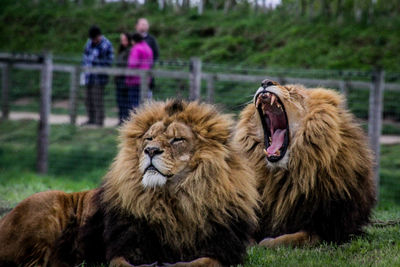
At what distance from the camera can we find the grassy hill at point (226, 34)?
60.5 ft

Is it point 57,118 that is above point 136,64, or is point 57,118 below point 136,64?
below

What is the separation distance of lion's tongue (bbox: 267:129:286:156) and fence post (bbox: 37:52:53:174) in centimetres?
619

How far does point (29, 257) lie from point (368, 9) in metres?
19.1

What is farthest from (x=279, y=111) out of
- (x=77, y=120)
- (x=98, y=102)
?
(x=77, y=120)


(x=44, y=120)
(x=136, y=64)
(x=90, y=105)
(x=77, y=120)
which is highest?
(x=136, y=64)

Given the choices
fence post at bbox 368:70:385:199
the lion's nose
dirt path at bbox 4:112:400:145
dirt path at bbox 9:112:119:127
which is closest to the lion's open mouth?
the lion's nose

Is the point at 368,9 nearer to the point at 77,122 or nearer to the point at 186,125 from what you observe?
the point at 77,122

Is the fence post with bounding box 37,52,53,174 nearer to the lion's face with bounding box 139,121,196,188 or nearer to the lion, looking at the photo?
the lion

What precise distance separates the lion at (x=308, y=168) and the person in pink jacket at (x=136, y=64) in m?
5.21

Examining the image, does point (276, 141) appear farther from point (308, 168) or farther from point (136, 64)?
point (136, 64)

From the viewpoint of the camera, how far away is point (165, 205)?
397 cm

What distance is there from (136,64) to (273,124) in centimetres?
581

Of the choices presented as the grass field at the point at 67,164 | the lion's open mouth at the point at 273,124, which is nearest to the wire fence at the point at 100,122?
the grass field at the point at 67,164

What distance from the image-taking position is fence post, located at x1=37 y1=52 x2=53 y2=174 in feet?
34.4
